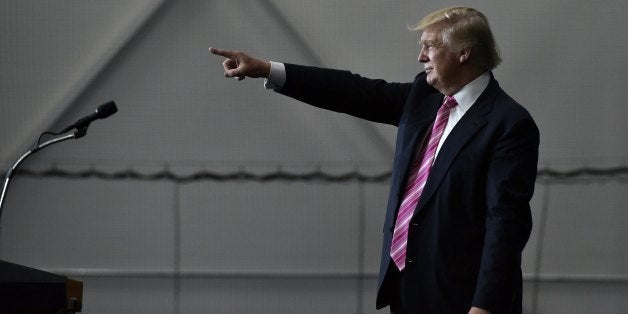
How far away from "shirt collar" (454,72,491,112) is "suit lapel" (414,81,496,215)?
3cm

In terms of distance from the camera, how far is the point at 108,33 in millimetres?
3881

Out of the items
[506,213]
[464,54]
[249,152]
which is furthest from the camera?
[249,152]

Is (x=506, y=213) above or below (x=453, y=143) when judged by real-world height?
below

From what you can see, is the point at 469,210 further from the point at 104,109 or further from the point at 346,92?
the point at 104,109

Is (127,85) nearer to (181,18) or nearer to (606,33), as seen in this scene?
(181,18)

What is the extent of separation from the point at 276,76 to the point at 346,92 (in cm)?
15

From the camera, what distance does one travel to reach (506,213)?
1.92 metres

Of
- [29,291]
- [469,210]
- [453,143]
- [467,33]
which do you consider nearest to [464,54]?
[467,33]

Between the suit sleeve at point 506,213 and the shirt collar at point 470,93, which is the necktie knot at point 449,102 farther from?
the suit sleeve at point 506,213

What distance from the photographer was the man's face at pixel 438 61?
6.72ft

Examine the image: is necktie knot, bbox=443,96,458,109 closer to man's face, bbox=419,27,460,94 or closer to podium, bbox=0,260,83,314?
man's face, bbox=419,27,460,94

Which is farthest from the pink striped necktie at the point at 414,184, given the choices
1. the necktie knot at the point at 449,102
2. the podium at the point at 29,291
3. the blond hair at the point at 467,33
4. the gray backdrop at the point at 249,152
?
the gray backdrop at the point at 249,152

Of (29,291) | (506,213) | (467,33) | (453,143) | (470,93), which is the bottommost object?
(29,291)

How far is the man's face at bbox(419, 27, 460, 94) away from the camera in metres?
2.05
